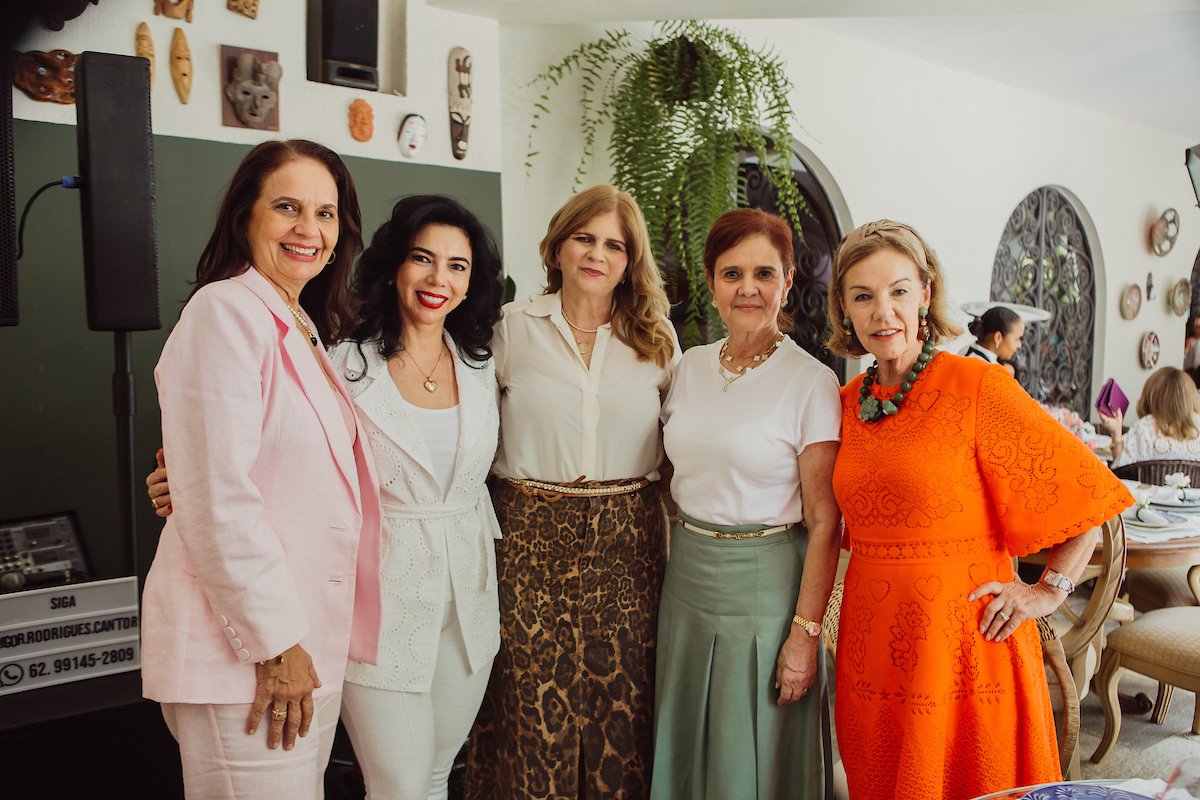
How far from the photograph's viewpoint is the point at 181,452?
1374 millimetres

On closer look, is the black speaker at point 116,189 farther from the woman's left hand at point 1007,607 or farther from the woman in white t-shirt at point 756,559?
the woman's left hand at point 1007,607

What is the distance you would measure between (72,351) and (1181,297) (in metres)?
9.89

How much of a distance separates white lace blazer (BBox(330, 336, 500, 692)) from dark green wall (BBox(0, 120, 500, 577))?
985mm

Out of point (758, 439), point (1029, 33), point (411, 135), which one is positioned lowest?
point (758, 439)

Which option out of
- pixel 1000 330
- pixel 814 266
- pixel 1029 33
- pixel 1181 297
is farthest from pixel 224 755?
pixel 1181 297

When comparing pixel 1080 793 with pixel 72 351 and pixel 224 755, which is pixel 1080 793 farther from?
pixel 72 351

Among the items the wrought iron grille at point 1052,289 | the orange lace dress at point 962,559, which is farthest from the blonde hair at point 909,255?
the wrought iron grille at point 1052,289

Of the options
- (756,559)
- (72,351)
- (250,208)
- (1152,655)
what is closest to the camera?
(250,208)

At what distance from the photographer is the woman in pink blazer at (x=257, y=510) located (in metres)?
1.37

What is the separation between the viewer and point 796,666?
1.88 meters

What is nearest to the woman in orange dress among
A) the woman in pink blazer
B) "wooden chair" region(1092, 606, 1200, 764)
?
the woman in pink blazer

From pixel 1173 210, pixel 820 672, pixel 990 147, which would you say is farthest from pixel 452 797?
pixel 1173 210

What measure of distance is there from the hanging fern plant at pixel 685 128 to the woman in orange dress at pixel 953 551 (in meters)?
1.95

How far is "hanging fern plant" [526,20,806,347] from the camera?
366 centimetres
